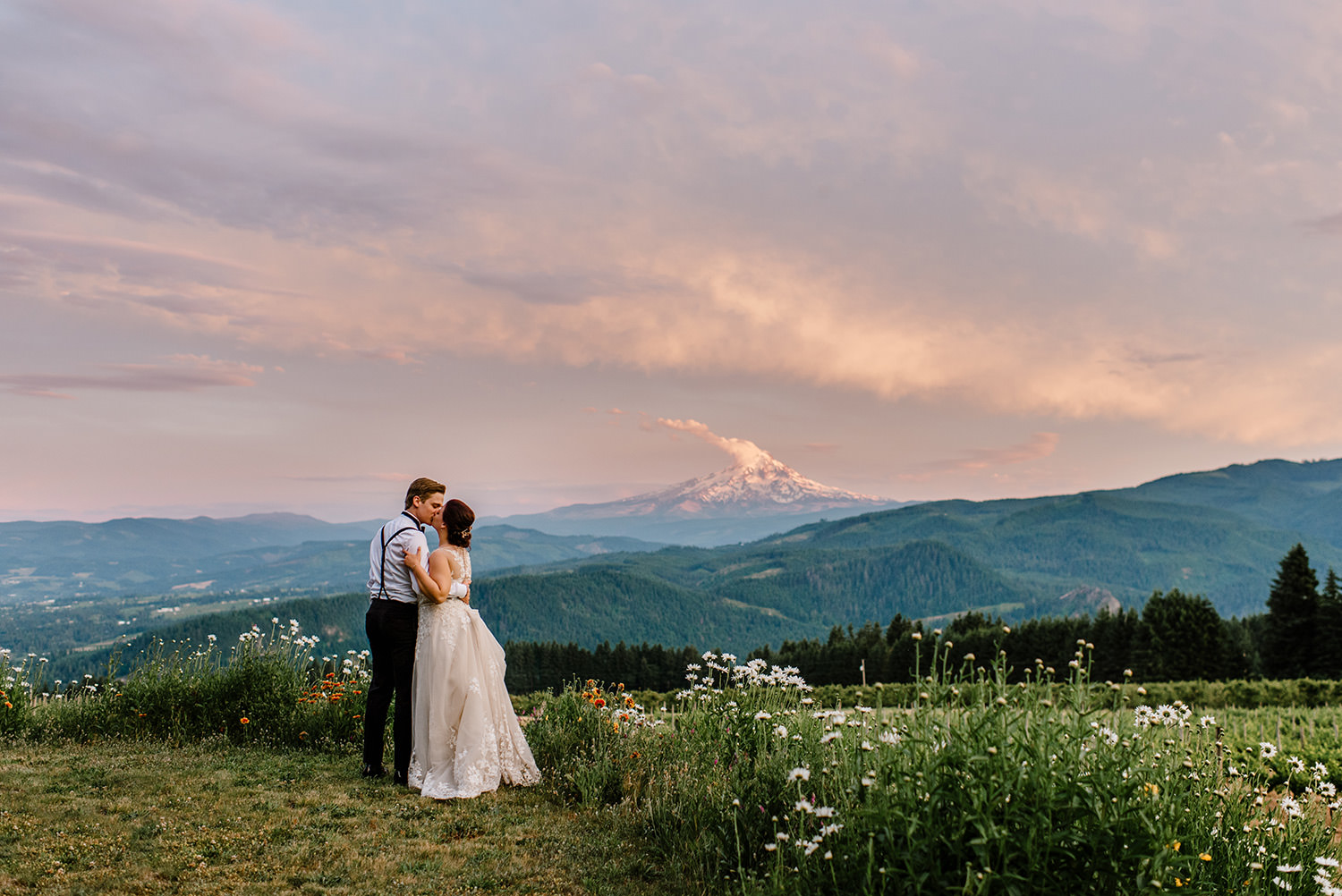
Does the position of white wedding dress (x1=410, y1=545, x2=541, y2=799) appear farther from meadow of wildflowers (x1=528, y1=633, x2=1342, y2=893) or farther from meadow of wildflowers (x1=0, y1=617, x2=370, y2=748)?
meadow of wildflowers (x1=0, y1=617, x2=370, y2=748)

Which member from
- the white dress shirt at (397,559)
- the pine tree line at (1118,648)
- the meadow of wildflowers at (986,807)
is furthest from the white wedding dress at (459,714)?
the pine tree line at (1118,648)

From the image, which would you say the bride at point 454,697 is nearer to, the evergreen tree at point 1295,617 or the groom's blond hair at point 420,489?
the groom's blond hair at point 420,489

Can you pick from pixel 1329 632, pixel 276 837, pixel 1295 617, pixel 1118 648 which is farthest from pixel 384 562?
pixel 1118 648

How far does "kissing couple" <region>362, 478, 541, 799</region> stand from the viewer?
780 centimetres

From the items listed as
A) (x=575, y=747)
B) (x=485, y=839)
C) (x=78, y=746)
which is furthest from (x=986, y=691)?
(x=78, y=746)

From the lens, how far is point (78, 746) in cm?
913

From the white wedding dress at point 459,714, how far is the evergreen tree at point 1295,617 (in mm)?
57446

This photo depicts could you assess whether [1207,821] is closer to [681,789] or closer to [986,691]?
[986,691]

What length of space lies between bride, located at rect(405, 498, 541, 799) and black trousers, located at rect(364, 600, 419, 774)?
0.10 meters

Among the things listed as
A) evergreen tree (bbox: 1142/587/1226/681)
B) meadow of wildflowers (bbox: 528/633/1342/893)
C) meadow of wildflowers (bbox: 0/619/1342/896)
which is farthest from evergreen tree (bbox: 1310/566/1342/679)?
meadow of wildflowers (bbox: 528/633/1342/893)

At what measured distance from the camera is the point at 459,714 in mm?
7953

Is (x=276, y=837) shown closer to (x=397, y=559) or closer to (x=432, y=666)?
(x=432, y=666)

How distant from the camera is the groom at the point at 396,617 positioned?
7922 millimetres

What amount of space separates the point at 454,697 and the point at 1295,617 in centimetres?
5967
